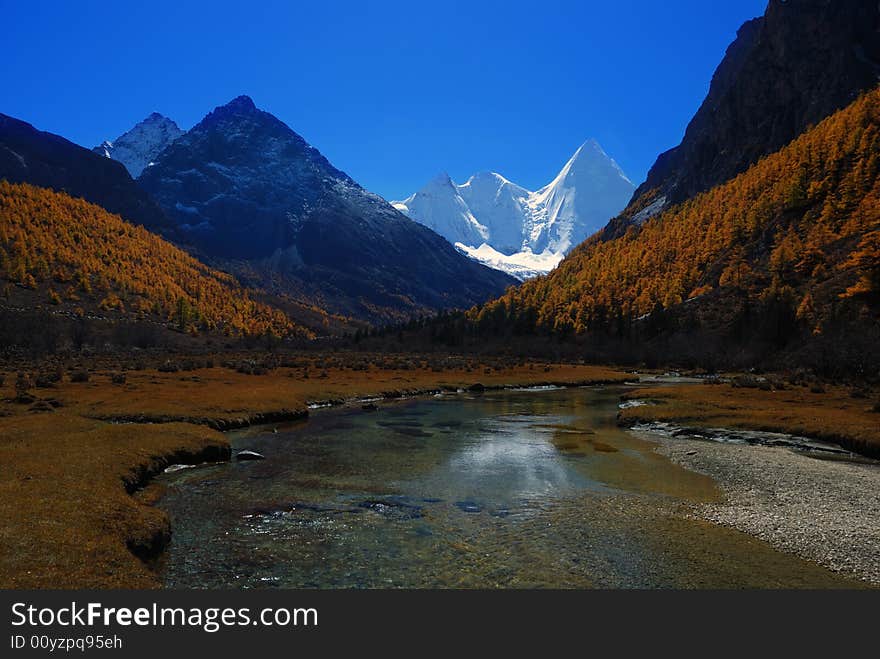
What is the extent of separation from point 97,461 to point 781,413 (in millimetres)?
52609

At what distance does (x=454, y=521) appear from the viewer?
72.6ft

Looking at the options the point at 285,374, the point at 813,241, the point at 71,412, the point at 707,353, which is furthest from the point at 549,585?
the point at 813,241

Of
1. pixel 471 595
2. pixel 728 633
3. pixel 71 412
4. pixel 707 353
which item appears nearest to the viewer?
pixel 728 633

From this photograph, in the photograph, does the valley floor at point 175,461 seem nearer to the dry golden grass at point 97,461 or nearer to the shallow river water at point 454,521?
the dry golden grass at point 97,461

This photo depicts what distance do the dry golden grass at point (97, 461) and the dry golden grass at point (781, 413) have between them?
37468 millimetres

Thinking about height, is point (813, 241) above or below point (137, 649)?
above

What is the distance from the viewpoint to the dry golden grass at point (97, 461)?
14.7 metres

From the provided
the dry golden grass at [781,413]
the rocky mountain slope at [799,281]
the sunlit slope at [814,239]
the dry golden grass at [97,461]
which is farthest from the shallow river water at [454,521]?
the sunlit slope at [814,239]

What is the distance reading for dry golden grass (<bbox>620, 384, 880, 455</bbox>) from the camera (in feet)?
129

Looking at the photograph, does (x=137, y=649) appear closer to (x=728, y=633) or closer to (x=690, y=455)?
(x=728, y=633)

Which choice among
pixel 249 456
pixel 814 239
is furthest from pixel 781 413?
pixel 814 239

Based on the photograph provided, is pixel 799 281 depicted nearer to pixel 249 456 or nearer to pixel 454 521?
pixel 454 521

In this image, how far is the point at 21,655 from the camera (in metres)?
9.93

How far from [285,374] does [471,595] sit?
3211 inches
